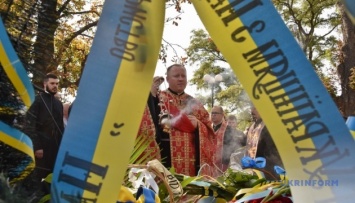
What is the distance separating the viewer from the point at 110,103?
1892mm

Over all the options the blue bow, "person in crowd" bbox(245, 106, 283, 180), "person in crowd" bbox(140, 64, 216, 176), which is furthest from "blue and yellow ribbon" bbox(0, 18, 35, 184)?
"person in crowd" bbox(245, 106, 283, 180)

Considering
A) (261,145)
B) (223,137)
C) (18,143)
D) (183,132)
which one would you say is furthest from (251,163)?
(223,137)

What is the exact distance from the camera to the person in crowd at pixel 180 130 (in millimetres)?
5574

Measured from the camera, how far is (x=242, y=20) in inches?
76.6

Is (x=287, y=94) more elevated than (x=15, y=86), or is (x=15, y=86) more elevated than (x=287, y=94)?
A: (x=287, y=94)

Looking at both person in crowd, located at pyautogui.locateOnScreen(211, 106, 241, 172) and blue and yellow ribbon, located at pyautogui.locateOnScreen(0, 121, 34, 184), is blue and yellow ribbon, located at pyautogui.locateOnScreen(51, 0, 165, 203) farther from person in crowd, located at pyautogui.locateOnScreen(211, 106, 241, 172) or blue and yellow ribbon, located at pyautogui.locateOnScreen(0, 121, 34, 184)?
person in crowd, located at pyautogui.locateOnScreen(211, 106, 241, 172)

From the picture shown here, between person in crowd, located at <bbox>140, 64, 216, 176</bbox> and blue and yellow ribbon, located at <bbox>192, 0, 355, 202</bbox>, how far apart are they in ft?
11.6

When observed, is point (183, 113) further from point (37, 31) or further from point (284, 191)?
point (37, 31)

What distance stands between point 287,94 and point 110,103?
0.49 metres

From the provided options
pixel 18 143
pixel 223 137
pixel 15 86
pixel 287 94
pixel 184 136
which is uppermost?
pixel 223 137

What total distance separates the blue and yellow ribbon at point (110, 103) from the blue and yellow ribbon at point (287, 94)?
20 centimetres

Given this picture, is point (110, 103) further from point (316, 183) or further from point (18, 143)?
point (316, 183)

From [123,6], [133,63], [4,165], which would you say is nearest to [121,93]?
[133,63]

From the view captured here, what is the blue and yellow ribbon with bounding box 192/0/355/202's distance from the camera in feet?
6.11
